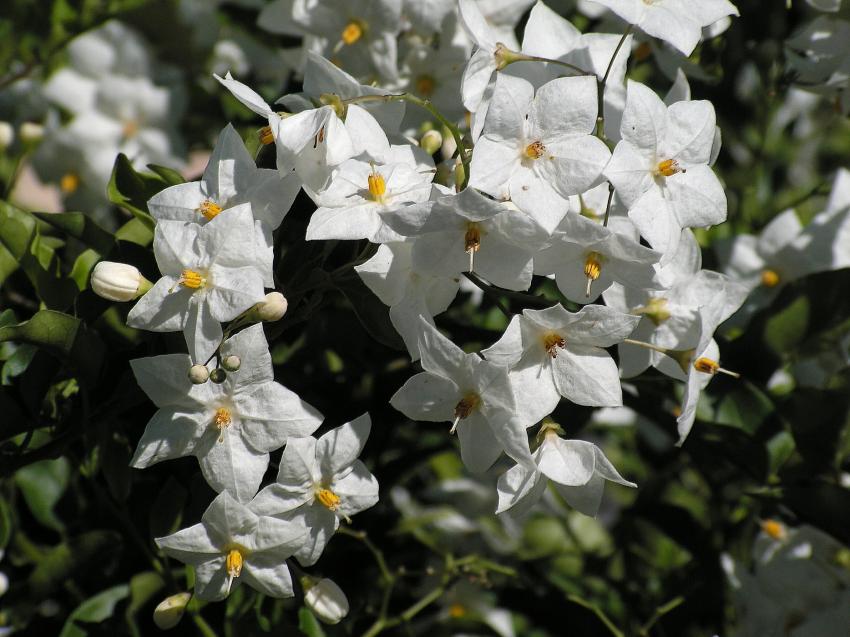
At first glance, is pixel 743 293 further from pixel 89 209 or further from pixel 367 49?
pixel 89 209

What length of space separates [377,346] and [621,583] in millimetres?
535

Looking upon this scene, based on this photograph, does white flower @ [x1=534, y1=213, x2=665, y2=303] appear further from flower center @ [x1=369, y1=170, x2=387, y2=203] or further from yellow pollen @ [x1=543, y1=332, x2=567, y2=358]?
flower center @ [x1=369, y1=170, x2=387, y2=203]

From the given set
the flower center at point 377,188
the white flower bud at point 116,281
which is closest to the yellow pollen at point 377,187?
the flower center at point 377,188

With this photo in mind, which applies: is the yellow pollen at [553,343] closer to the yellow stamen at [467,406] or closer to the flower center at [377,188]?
the yellow stamen at [467,406]

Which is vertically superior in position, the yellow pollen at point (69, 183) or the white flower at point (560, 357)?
the white flower at point (560, 357)

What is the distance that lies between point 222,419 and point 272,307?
0.12m

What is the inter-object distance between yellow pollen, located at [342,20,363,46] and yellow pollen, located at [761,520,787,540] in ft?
2.67

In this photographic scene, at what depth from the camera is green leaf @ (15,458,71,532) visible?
3.66 ft

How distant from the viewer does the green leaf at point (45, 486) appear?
1115 millimetres

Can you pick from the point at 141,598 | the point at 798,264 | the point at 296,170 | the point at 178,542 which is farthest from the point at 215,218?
the point at 798,264

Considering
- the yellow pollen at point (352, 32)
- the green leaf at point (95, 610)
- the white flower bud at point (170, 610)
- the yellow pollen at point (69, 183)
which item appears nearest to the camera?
the white flower bud at point (170, 610)

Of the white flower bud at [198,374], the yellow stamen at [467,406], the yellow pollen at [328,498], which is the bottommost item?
the yellow pollen at [328,498]

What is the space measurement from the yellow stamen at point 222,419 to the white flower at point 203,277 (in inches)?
2.7

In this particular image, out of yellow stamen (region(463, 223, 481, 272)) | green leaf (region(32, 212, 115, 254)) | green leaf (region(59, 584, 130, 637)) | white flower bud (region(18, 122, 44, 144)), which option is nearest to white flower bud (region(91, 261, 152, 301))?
green leaf (region(32, 212, 115, 254))
